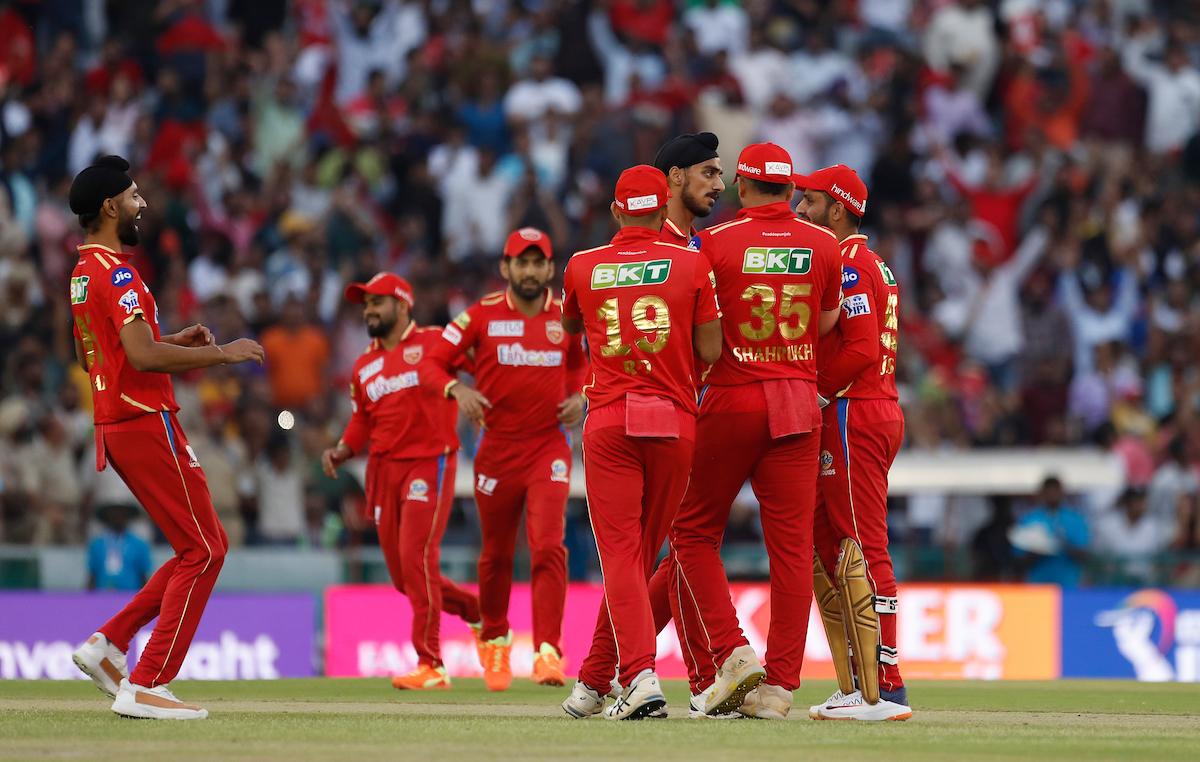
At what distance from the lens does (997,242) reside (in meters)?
25.5

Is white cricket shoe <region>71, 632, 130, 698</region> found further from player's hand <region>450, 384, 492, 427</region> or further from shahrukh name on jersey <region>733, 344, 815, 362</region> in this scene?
shahrukh name on jersey <region>733, 344, 815, 362</region>

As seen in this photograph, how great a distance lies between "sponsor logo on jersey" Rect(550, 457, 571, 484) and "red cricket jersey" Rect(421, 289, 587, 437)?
0.26 m

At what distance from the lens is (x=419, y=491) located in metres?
15.1

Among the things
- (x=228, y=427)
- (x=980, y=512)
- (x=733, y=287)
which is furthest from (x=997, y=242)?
(x=733, y=287)

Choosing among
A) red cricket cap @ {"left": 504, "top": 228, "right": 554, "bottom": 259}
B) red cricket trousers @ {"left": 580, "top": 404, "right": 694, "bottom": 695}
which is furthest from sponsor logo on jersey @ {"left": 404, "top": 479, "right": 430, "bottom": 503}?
red cricket trousers @ {"left": 580, "top": 404, "right": 694, "bottom": 695}

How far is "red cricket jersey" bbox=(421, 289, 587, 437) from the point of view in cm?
1486

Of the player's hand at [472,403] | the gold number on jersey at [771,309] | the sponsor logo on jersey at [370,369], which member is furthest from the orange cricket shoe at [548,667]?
the gold number on jersey at [771,309]

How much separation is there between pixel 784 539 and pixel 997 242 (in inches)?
598

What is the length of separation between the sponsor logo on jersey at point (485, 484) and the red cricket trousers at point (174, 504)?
3.98 m

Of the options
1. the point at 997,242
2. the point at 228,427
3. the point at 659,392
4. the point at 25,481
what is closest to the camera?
the point at 659,392

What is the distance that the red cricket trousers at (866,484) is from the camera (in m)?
11.3

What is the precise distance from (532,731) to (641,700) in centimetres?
69

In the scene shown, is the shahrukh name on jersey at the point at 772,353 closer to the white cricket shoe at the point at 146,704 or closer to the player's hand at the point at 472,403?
the player's hand at the point at 472,403

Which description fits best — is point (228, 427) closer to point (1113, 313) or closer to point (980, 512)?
point (980, 512)
